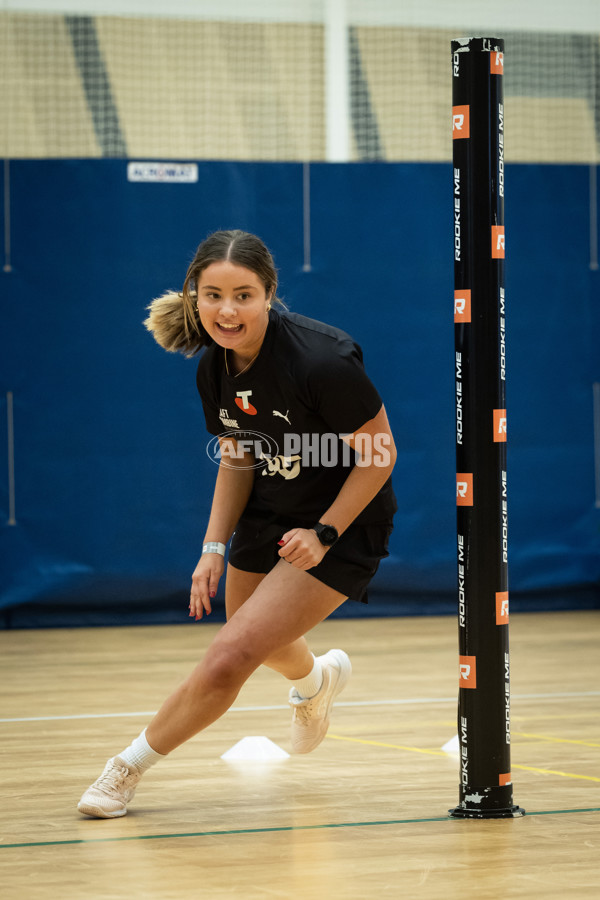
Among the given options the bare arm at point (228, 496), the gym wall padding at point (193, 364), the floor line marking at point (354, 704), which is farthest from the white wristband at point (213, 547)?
the gym wall padding at point (193, 364)

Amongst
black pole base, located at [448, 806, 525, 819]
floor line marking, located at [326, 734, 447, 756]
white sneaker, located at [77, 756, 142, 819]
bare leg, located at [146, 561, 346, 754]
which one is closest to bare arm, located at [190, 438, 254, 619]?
bare leg, located at [146, 561, 346, 754]

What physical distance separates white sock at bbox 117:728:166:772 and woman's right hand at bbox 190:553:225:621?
32cm

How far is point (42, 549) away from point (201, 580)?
14.1ft

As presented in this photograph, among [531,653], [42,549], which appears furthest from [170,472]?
[531,653]

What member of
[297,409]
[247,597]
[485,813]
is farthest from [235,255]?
[485,813]

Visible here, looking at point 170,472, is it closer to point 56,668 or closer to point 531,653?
point 56,668

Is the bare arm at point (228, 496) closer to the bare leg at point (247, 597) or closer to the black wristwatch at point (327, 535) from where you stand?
the bare leg at point (247, 597)

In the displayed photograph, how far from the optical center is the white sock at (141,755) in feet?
10.0

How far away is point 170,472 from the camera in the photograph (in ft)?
24.4

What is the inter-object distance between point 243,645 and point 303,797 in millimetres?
598

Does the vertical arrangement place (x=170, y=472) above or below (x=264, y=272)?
below

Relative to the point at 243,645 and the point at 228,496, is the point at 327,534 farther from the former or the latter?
the point at 228,496

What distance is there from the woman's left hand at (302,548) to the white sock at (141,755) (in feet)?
1.85

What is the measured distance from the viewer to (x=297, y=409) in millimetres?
3061
